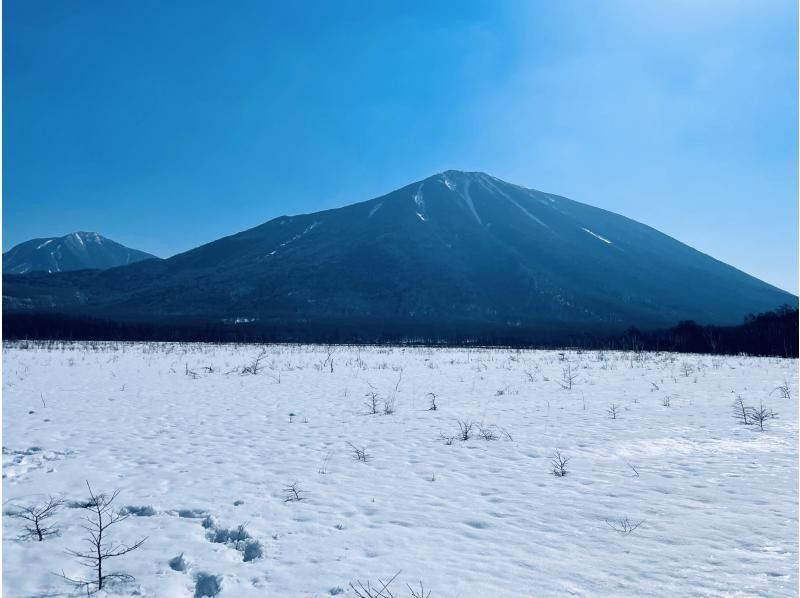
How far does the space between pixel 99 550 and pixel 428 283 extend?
5751 inches

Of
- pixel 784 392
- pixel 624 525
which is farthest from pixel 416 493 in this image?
pixel 784 392

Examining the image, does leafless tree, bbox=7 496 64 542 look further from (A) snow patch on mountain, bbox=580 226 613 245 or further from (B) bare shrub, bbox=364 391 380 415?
(A) snow patch on mountain, bbox=580 226 613 245

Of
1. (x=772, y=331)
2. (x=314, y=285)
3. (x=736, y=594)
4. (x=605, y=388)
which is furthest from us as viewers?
(x=314, y=285)

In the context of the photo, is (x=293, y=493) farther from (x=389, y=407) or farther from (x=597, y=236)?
(x=597, y=236)

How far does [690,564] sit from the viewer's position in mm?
4051

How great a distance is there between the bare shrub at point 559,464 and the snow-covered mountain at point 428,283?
290ft

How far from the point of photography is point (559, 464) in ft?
22.9

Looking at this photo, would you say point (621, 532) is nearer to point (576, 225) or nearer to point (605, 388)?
point (605, 388)

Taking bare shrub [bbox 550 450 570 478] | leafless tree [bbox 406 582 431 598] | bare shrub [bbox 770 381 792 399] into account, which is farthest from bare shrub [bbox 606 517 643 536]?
bare shrub [bbox 770 381 792 399]

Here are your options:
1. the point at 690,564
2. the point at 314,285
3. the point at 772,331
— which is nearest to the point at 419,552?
the point at 690,564

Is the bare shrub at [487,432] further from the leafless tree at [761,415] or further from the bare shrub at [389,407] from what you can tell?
the leafless tree at [761,415]

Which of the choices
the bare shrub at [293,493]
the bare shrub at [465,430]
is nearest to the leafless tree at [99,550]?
the bare shrub at [293,493]

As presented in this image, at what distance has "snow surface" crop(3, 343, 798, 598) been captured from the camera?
13.1ft

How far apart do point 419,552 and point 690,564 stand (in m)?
2.32
